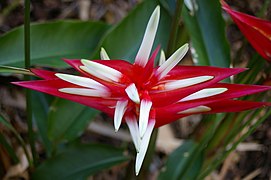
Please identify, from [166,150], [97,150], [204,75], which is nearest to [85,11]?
[166,150]

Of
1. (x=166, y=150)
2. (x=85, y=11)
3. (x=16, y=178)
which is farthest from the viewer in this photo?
(x=85, y=11)

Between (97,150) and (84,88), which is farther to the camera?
(97,150)

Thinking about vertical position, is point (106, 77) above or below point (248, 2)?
above

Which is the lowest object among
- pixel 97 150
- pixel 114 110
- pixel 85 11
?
pixel 97 150

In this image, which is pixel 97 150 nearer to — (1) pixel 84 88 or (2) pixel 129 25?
(2) pixel 129 25

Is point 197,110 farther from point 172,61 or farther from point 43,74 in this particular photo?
point 43,74

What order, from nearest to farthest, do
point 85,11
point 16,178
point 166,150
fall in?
point 16,178
point 166,150
point 85,11

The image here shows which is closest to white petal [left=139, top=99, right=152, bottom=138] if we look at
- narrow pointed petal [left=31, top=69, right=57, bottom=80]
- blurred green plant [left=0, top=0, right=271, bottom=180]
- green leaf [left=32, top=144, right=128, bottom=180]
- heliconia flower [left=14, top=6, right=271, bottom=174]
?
heliconia flower [left=14, top=6, right=271, bottom=174]
